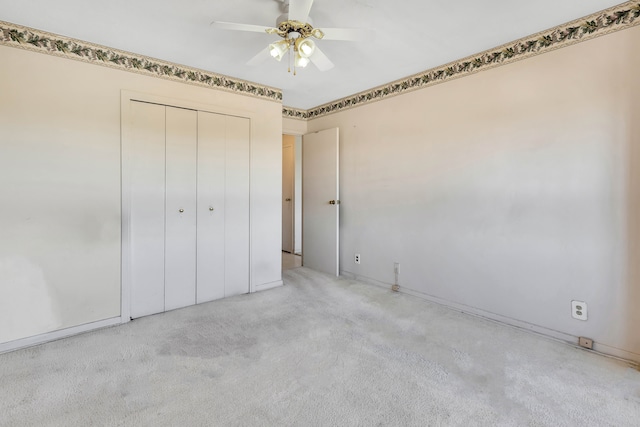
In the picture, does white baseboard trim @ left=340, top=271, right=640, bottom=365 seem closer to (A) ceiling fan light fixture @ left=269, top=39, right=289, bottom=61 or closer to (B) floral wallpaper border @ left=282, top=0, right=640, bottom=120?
(B) floral wallpaper border @ left=282, top=0, right=640, bottom=120

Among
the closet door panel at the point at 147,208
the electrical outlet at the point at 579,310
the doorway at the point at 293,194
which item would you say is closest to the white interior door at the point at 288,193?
the doorway at the point at 293,194

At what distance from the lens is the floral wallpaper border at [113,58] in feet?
7.45

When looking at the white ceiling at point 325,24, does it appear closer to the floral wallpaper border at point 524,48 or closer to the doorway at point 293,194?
the floral wallpaper border at point 524,48

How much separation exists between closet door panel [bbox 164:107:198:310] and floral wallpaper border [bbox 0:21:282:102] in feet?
1.19

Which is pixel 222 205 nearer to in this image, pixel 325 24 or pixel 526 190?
pixel 325 24

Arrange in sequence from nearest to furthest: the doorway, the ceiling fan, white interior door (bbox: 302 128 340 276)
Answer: the ceiling fan, white interior door (bbox: 302 128 340 276), the doorway

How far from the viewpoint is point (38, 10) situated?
6.79 ft

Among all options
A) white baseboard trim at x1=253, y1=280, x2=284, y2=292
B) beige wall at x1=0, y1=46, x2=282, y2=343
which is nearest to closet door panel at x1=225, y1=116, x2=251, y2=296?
white baseboard trim at x1=253, y1=280, x2=284, y2=292

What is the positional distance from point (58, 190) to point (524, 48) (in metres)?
3.87

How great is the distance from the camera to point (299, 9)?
1709 mm

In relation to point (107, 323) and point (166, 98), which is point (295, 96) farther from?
point (107, 323)

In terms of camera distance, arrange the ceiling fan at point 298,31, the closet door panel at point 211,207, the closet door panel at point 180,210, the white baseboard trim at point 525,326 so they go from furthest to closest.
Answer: the closet door panel at point 211,207 < the closet door panel at point 180,210 < the white baseboard trim at point 525,326 < the ceiling fan at point 298,31

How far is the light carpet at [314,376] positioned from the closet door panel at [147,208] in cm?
24

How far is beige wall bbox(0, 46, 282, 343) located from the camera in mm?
2254
